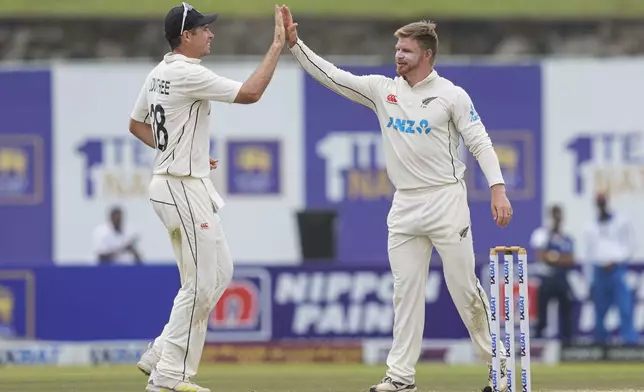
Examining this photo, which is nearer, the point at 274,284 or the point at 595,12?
the point at 274,284

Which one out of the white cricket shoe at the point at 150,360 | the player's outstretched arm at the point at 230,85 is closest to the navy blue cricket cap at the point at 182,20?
the player's outstretched arm at the point at 230,85

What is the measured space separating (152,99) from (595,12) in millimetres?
12534

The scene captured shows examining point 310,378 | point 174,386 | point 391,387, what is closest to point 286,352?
point 310,378

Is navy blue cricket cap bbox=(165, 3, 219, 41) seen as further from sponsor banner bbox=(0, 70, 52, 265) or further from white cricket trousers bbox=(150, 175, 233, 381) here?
sponsor banner bbox=(0, 70, 52, 265)

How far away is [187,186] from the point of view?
8.54 metres

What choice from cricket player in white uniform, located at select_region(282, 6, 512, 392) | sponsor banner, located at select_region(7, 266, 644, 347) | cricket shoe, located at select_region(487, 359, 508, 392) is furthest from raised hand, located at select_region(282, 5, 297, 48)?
sponsor banner, located at select_region(7, 266, 644, 347)

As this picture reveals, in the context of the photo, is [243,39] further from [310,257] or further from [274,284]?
[274,284]

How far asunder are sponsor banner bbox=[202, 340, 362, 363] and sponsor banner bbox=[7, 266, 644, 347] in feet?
0.20

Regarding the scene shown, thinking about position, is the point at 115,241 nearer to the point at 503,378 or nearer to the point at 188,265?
the point at 188,265

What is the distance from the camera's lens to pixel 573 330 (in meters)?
15.2

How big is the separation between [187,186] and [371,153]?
34.8 feet

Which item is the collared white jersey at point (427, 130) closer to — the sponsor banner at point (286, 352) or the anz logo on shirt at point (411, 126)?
the anz logo on shirt at point (411, 126)

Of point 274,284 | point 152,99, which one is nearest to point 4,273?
point 274,284

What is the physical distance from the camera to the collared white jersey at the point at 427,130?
28.6 ft
